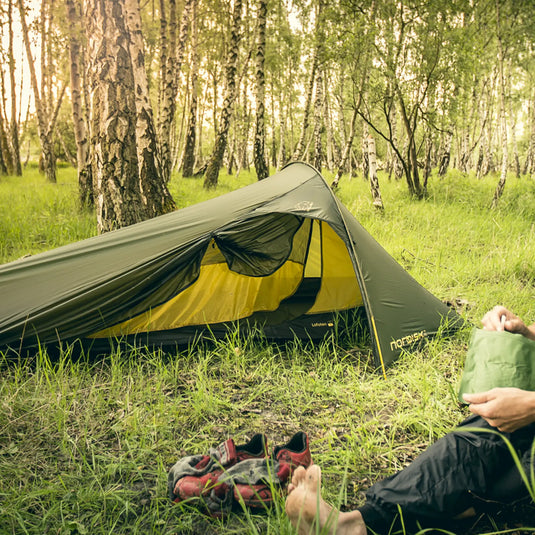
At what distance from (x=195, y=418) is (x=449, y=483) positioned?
1.22 metres

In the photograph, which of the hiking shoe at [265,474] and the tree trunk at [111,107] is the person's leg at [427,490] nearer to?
the hiking shoe at [265,474]

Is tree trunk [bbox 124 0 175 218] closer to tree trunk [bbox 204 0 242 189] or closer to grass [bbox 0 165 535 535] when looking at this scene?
grass [bbox 0 165 535 535]

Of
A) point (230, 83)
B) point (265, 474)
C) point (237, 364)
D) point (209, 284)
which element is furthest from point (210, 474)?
point (230, 83)

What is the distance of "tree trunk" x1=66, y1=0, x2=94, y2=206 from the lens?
551 centimetres

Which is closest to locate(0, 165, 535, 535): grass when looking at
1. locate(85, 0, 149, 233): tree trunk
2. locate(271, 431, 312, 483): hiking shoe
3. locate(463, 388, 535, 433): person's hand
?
locate(271, 431, 312, 483): hiking shoe

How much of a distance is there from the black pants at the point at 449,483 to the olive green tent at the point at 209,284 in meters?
0.98

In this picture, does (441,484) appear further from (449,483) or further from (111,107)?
(111,107)

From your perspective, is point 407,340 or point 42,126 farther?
point 42,126

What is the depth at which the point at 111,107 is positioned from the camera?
11.4 ft

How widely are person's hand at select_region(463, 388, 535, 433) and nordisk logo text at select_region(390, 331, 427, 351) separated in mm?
1085

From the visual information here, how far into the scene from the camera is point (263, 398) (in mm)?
2143

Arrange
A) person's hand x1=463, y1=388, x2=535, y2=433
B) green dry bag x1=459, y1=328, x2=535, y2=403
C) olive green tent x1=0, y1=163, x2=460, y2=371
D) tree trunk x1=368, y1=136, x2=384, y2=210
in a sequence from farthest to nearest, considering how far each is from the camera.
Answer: tree trunk x1=368, y1=136, x2=384, y2=210, olive green tent x1=0, y1=163, x2=460, y2=371, green dry bag x1=459, y1=328, x2=535, y2=403, person's hand x1=463, y1=388, x2=535, y2=433

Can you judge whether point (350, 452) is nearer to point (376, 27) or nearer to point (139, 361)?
point (139, 361)

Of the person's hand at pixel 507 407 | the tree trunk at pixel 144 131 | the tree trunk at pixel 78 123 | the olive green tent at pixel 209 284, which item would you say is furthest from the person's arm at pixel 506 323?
the tree trunk at pixel 78 123
